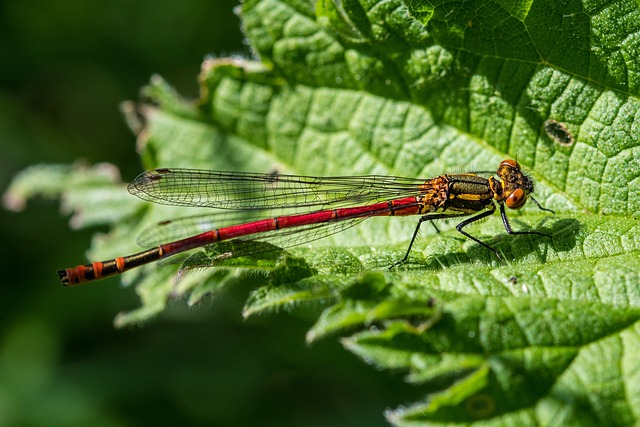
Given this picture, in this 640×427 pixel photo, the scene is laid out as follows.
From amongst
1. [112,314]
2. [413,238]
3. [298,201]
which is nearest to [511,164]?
[413,238]

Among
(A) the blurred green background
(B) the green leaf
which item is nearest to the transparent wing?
(B) the green leaf

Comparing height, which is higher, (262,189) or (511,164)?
(262,189)

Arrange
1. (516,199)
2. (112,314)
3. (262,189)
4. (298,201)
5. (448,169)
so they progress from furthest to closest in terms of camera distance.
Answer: (112,314), (262,189), (298,201), (448,169), (516,199)

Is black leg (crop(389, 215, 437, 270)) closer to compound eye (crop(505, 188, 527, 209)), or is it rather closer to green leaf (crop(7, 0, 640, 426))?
green leaf (crop(7, 0, 640, 426))

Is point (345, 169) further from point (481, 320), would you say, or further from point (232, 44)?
point (232, 44)

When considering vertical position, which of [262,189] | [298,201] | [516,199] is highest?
[262,189]

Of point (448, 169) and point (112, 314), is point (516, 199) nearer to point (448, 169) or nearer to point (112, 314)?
point (448, 169)
